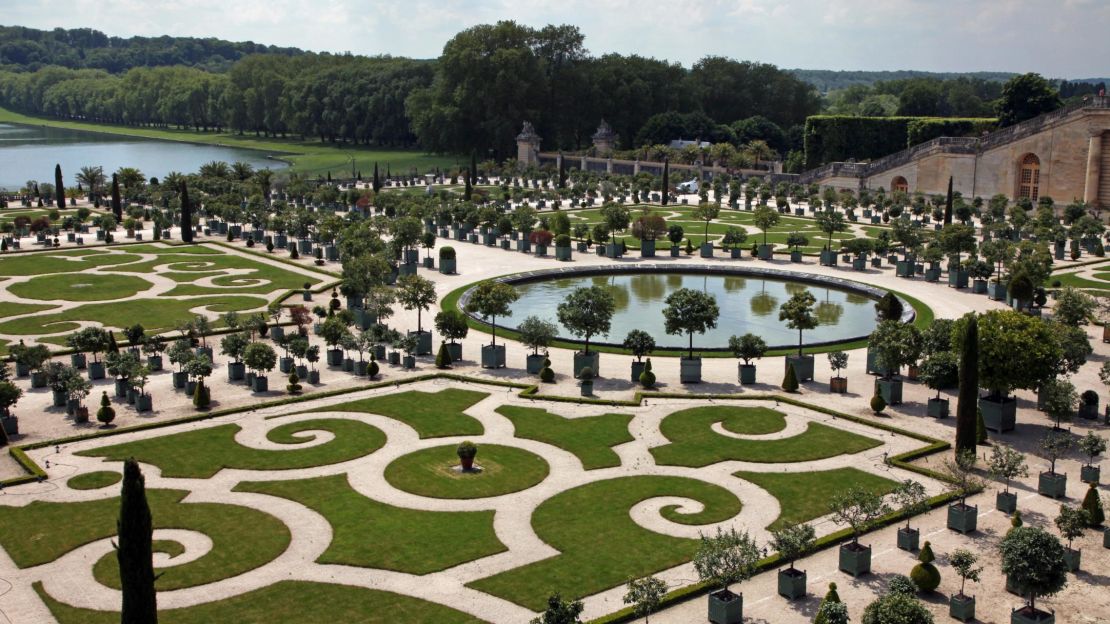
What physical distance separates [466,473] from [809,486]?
11.2 m

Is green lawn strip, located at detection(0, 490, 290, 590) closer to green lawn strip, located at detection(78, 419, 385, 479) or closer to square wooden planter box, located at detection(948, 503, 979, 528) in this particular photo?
green lawn strip, located at detection(78, 419, 385, 479)

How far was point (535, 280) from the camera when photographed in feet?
234

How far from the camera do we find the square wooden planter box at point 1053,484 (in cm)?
3334

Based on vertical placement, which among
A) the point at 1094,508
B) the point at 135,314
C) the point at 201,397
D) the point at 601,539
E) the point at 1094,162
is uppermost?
the point at 1094,162

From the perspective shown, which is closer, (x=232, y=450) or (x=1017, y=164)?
(x=232, y=450)

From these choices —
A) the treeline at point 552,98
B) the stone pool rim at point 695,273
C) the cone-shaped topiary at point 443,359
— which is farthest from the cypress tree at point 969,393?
the treeline at point 552,98

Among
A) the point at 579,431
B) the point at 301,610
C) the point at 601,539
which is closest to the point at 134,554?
the point at 301,610

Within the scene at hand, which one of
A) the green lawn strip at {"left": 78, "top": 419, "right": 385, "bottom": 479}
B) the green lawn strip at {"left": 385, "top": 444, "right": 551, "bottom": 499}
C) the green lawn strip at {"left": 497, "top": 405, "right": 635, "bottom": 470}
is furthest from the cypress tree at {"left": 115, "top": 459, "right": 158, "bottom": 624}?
the green lawn strip at {"left": 497, "top": 405, "right": 635, "bottom": 470}

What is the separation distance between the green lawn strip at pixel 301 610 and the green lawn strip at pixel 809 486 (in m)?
11.2

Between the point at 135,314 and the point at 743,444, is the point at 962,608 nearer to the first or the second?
the point at 743,444

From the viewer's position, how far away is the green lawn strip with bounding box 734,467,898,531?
32.5m

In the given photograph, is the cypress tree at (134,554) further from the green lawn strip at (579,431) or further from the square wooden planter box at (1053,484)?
the square wooden planter box at (1053,484)

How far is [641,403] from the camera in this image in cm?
4353

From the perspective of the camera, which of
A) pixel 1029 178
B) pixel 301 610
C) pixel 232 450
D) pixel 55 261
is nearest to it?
pixel 301 610
